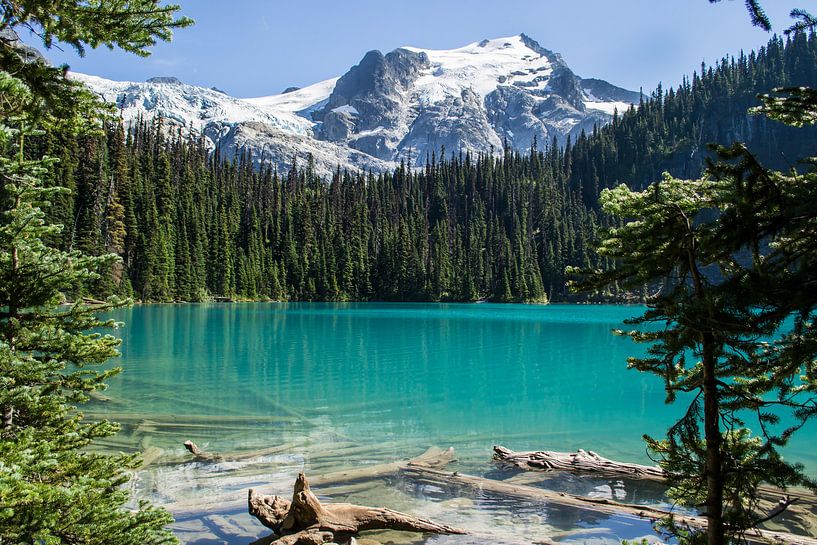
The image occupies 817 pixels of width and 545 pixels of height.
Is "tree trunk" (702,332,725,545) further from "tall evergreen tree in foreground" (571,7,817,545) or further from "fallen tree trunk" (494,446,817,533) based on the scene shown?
"fallen tree trunk" (494,446,817,533)

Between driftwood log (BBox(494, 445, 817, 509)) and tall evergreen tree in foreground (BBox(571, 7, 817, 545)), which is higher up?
tall evergreen tree in foreground (BBox(571, 7, 817, 545))

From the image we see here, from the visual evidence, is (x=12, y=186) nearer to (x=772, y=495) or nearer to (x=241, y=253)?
(x=772, y=495)

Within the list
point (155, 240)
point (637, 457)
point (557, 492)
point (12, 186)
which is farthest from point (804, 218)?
point (155, 240)

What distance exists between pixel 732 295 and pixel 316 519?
6335 millimetres

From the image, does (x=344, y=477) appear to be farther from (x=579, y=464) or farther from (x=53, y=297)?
(x=53, y=297)

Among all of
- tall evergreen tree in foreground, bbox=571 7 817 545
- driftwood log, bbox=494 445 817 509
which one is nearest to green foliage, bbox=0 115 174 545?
tall evergreen tree in foreground, bbox=571 7 817 545

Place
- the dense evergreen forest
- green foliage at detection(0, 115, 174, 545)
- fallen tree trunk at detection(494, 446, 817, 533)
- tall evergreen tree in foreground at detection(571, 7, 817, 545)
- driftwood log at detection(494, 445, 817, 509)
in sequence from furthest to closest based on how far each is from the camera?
the dense evergreen forest, driftwood log at detection(494, 445, 817, 509), fallen tree trunk at detection(494, 446, 817, 533), green foliage at detection(0, 115, 174, 545), tall evergreen tree in foreground at detection(571, 7, 817, 545)

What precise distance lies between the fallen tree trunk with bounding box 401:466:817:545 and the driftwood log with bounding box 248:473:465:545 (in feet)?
7.21

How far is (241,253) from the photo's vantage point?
100312 millimetres

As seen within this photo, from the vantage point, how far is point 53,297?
528 centimetres

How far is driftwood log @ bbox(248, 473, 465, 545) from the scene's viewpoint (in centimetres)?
784

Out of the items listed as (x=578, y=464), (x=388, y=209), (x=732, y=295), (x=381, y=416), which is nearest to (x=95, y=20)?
(x=732, y=295)

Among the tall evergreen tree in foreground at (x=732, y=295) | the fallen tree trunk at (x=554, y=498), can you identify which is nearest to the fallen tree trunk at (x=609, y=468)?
the fallen tree trunk at (x=554, y=498)

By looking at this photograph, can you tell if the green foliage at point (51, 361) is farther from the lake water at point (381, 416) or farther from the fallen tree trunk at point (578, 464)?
the fallen tree trunk at point (578, 464)
